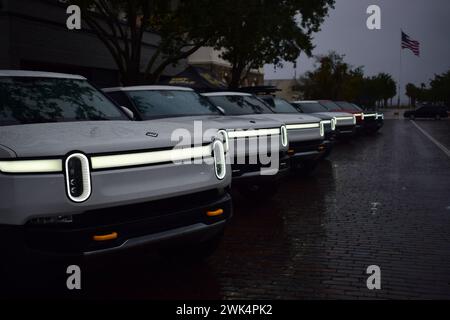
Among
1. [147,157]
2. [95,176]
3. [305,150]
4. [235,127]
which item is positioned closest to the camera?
[95,176]

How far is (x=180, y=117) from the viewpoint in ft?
22.6

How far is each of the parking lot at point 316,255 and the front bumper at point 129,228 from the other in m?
0.26

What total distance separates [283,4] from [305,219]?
16.6 meters

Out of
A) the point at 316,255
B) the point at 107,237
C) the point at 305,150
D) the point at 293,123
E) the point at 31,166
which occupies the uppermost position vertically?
the point at 293,123

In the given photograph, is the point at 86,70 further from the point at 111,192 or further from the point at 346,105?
the point at 111,192

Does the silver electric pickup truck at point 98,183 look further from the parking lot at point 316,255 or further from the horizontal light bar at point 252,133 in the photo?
the horizontal light bar at point 252,133

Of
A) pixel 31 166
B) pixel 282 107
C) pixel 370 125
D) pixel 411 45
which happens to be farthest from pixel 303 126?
pixel 411 45

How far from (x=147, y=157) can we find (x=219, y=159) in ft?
2.86

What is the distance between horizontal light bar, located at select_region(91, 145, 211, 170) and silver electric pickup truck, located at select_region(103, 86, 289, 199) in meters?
2.14

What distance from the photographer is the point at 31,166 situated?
3.32 m

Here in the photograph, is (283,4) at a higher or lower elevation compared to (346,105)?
higher

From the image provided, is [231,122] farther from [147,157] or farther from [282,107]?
[282,107]

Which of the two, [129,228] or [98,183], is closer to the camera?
[98,183]
